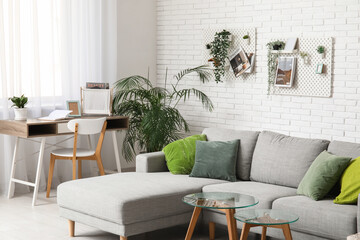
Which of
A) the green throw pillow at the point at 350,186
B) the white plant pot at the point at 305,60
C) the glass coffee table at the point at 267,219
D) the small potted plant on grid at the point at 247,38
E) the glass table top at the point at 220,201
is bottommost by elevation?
the glass coffee table at the point at 267,219

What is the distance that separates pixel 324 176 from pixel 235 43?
8.45ft

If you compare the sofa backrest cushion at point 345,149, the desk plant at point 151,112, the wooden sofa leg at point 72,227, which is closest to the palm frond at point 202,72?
the desk plant at point 151,112

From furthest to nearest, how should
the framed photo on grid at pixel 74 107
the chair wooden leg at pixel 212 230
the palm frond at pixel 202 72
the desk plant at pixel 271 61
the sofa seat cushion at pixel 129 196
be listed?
the palm frond at pixel 202 72, the framed photo on grid at pixel 74 107, the desk plant at pixel 271 61, the chair wooden leg at pixel 212 230, the sofa seat cushion at pixel 129 196

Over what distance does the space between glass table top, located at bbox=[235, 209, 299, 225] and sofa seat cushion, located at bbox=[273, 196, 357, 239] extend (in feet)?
1.07

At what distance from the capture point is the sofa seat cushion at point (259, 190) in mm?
4305

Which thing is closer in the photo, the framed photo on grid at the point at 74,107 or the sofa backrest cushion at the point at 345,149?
the sofa backrest cushion at the point at 345,149

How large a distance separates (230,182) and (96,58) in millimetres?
2695

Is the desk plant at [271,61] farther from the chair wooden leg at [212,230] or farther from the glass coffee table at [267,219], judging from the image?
the glass coffee table at [267,219]

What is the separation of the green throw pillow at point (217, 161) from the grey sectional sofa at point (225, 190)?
3.7 inches

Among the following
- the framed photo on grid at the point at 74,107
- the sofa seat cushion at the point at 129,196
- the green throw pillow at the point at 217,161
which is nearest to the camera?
the sofa seat cushion at the point at 129,196

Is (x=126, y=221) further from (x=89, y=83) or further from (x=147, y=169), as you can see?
(x=89, y=83)

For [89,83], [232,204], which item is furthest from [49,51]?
[232,204]

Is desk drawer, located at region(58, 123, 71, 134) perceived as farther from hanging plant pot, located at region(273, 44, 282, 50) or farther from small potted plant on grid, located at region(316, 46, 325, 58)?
small potted plant on grid, located at region(316, 46, 325, 58)

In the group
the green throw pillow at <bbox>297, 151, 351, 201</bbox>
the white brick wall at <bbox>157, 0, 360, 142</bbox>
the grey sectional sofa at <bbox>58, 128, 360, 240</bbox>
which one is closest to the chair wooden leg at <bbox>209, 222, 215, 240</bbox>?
the grey sectional sofa at <bbox>58, 128, 360, 240</bbox>
